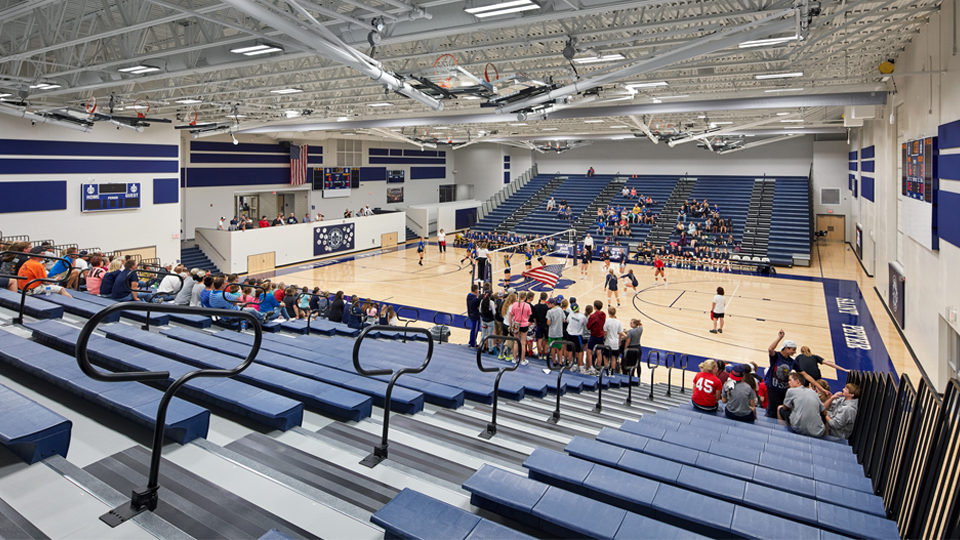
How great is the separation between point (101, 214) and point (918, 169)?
82.4 ft

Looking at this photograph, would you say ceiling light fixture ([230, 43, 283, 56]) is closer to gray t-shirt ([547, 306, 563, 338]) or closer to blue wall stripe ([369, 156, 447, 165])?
gray t-shirt ([547, 306, 563, 338])

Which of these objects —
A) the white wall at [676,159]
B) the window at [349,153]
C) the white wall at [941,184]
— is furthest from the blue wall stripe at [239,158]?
the white wall at [941,184]

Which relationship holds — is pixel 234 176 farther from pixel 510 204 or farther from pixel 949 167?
pixel 949 167

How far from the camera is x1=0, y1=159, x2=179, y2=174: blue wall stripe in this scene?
19688 millimetres

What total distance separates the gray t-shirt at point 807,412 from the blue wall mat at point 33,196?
2299 cm

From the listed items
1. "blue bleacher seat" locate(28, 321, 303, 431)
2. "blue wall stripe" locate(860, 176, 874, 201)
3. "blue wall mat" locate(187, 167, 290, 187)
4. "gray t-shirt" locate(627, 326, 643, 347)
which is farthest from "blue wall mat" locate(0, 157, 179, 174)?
"blue wall stripe" locate(860, 176, 874, 201)

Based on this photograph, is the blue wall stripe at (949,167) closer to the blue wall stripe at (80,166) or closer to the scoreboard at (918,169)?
the scoreboard at (918,169)

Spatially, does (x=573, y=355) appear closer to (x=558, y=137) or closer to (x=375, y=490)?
(x=375, y=490)

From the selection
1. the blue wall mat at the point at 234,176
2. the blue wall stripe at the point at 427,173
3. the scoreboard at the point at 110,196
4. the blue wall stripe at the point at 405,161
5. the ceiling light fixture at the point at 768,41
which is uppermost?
the blue wall stripe at the point at 405,161

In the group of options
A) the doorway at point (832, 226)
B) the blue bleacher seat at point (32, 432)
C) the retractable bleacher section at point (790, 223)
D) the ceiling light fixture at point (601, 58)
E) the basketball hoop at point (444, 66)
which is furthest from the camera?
the doorway at point (832, 226)

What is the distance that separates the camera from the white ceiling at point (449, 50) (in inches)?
363

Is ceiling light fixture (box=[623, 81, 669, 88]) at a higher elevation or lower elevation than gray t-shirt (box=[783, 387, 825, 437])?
higher

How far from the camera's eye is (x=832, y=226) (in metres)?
35.0

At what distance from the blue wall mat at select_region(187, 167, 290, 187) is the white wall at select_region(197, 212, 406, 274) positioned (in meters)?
3.29
